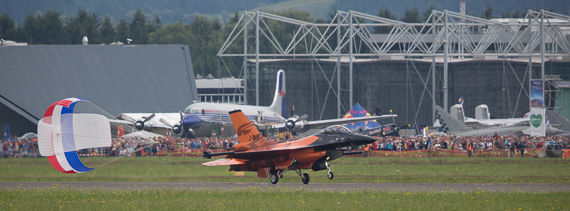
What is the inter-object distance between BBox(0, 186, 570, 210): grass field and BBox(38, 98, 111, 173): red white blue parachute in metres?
1.51

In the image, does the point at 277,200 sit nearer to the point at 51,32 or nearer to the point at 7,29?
the point at 51,32

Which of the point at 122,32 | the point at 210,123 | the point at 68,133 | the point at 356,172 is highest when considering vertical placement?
the point at 122,32

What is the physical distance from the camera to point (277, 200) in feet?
72.6

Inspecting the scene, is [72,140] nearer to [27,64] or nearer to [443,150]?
[443,150]

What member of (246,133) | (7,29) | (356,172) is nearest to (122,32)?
(7,29)

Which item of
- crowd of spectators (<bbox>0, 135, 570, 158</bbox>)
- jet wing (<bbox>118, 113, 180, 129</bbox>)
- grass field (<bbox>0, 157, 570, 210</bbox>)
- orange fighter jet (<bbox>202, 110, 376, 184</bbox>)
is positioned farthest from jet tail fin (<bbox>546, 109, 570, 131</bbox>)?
orange fighter jet (<bbox>202, 110, 376, 184</bbox>)

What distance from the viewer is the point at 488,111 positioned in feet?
256

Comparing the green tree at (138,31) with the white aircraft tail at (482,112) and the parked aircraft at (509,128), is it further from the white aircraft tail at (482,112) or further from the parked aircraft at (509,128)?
the parked aircraft at (509,128)

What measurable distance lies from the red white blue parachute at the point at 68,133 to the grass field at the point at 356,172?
1.83 metres

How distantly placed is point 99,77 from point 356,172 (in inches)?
1629

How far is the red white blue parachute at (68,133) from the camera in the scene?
84.0ft

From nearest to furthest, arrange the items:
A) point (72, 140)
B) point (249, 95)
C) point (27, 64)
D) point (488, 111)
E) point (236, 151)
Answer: point (72, 140), point (236, 151), point (27, 64), point (488, 111), point (249, 95)

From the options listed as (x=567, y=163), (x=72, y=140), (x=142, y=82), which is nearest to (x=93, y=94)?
(x=142, y=82)

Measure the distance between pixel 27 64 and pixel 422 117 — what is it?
2059 inches
